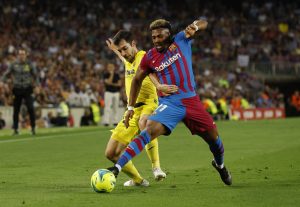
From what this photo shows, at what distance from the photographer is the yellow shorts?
10672 mm

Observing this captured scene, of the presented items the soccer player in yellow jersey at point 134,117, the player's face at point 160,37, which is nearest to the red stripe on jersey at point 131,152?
the soccer player in yellow jersey at point 134,117

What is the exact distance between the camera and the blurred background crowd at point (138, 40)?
3303cm

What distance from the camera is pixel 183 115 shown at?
32.3 ft

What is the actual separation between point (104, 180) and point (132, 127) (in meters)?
1.63

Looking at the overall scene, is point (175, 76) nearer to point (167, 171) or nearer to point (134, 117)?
point (134, 117)

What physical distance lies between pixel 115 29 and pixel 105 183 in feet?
107

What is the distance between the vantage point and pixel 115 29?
4159cm

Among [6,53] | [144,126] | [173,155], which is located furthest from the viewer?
[6,53]

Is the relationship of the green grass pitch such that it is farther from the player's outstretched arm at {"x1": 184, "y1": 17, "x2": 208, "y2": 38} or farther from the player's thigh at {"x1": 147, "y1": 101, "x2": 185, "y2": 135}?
the player's outstretched arm at {"x1": 184, "y1": 17, "x2": 208, "y2": 38}

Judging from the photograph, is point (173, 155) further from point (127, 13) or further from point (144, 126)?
point (127, 13)

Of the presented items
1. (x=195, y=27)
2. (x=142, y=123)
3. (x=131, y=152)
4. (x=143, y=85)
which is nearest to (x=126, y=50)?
(x=143, y=85)

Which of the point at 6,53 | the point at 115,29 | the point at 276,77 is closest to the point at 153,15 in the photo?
the point at 115,29

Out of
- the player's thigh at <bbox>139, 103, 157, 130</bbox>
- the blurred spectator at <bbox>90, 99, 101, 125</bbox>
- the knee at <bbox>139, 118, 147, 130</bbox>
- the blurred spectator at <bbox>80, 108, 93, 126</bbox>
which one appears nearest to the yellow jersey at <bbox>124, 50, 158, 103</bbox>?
the player's thigh at <bbox>139, 103, 157, 130</bbox>

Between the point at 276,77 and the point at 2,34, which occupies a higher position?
the point at 2,34
